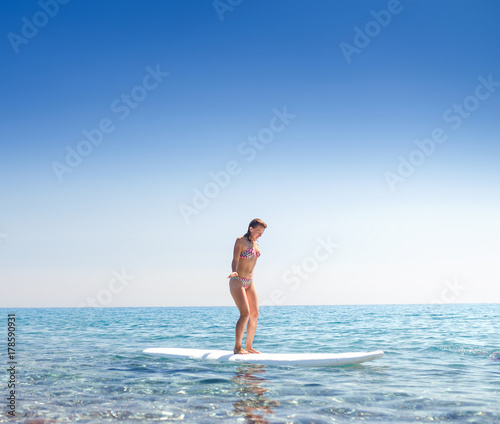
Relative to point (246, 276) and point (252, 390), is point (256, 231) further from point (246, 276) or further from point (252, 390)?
point (252, 390)

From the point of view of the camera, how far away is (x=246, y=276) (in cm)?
877

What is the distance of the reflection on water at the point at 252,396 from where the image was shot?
15.9 feet

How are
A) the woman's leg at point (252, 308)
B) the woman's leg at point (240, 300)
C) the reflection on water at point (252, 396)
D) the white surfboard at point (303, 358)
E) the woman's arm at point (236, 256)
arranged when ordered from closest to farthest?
1. the reflection on water at point (252, 396)
2. the white surfboard at point (303, 358)
3. the woman's arm at point (236, 256)
4. the woman's leg at point (240, 300)
5. the woman's leg at point (252, 308)

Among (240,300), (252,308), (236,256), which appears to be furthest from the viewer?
(252,308)

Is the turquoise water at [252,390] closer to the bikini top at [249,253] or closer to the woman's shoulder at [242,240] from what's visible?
the bikini top at [249,253]

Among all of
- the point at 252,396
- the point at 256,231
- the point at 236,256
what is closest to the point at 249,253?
the point at 236,256

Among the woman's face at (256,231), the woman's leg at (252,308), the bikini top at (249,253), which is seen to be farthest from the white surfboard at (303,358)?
the woman's face at (256,231)

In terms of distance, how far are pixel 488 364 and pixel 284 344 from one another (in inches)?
224

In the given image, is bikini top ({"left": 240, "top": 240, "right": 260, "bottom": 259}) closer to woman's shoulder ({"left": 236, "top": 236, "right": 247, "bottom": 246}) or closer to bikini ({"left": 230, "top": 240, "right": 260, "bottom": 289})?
bikini ({"left": 230, "top": 240, "right": 260, "bottom": 289})

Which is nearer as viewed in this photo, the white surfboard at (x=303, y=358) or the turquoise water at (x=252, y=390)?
the turquoise water at (x=252, y=390)

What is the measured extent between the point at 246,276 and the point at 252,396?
3.23 metres

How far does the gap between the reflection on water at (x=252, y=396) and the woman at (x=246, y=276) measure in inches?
43.2

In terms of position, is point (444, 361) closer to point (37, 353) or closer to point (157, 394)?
point (157, 394)

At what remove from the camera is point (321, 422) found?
461 cm
